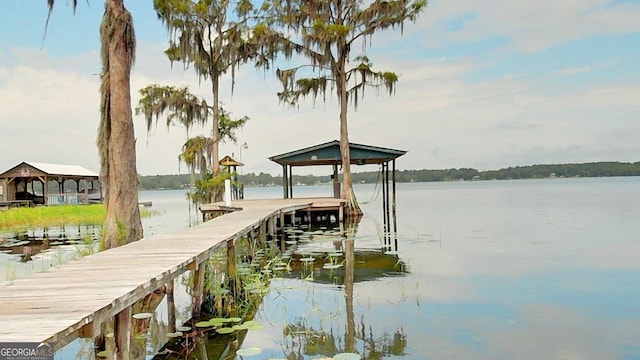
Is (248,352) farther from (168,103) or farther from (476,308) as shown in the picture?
(168,103)

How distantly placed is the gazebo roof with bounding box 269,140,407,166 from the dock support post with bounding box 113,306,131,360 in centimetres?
1793

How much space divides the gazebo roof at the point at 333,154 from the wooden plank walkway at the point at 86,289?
15.4 m

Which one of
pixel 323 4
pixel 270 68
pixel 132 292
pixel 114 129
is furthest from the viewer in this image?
pixel 270 68

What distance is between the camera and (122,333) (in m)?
3.82

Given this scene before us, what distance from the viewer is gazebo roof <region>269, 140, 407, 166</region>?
70.5 feet

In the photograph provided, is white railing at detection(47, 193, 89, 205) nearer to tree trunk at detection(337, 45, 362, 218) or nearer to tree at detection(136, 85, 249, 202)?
tree at detection(136, 85, 249, 202)

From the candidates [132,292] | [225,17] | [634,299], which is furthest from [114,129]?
[225,17]

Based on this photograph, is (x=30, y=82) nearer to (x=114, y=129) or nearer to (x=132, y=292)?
(x=114, y=129)

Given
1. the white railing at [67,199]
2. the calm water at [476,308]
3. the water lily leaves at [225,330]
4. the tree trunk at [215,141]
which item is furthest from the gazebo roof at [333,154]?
the water lily leaves at [225,330]

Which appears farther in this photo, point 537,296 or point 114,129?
point 114,129

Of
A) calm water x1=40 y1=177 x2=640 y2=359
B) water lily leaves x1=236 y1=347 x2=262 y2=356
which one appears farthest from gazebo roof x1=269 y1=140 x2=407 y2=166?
water lily leaves x1=236 y1=347 x2=262 y2=356

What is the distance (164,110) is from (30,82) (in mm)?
6832

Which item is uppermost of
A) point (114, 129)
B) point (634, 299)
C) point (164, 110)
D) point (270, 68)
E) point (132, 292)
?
point (270, 68)

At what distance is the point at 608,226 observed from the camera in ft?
55.1
